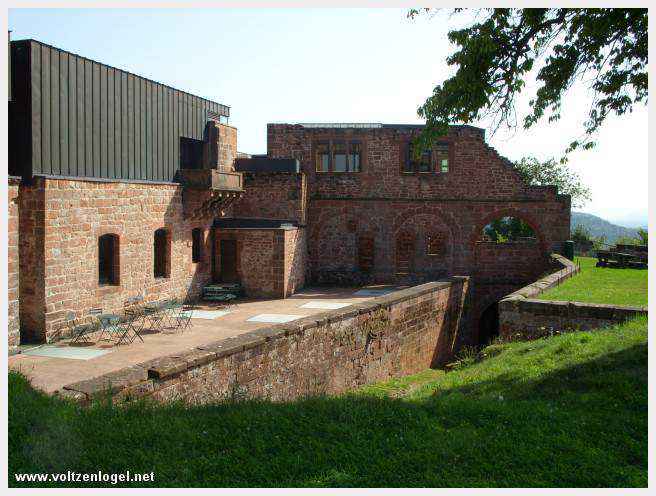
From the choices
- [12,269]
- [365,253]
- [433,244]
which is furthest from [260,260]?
[12,269]

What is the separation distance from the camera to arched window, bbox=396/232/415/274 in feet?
80.6

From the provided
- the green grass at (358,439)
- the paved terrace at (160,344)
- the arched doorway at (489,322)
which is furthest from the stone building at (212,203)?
the green grass at (358,439)

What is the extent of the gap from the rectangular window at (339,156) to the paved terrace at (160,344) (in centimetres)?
626

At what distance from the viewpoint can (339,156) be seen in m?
24.8

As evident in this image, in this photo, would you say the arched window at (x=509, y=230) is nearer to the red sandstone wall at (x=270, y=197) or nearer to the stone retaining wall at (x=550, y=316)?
the red sandstone wall at (x=270, y=197)

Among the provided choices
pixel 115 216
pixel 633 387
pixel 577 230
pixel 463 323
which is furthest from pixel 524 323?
pixel 577 230

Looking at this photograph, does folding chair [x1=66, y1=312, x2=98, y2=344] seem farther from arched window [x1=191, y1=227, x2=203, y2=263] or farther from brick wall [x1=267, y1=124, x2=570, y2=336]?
brick wall [x1=267, y1=124, x2=570, y2=336]

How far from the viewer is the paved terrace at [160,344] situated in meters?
10.6

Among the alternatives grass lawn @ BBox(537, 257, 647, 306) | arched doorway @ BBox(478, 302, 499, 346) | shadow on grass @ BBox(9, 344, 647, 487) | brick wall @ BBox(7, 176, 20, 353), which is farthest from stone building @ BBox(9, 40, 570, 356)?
shadow on grass @ BBox(9, 344, 647, 487)

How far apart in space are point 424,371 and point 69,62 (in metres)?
11.8

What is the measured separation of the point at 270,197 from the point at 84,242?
9.53m

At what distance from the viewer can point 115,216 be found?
15.4 m

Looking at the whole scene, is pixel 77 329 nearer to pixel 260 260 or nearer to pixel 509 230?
pixel 260 260

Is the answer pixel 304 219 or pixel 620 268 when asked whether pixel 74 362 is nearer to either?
pixel 304 219
